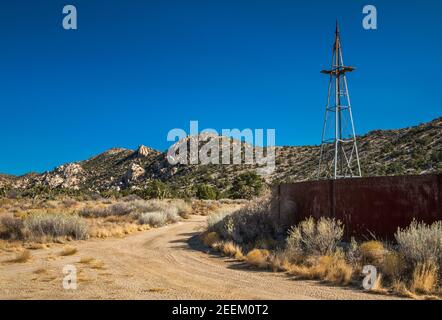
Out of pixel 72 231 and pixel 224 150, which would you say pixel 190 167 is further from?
pixel 72 231

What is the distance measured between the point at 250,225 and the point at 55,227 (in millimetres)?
9487

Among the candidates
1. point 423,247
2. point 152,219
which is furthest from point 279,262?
point 152,219

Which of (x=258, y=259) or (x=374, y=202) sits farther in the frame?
(x=374, y=202)

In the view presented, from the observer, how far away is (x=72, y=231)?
21.8 m

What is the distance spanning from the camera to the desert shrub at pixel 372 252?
1170cm

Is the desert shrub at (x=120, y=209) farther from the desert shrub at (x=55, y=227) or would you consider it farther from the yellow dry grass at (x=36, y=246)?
the yellow dry grass at (x=36, y=246)

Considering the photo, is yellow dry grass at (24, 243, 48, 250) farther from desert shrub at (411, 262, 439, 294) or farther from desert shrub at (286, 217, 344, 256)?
desert shrub at (411, 262, 439, 294)

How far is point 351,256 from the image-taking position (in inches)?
471

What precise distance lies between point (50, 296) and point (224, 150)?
83043 millimetres

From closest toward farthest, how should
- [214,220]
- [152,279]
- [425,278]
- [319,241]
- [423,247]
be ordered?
[425,278] < [423,247] < [152,279] < [319,241] < [214,220]

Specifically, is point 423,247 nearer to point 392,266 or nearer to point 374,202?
point 392,266

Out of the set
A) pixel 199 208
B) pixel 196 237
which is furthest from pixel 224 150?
pixel 196 237

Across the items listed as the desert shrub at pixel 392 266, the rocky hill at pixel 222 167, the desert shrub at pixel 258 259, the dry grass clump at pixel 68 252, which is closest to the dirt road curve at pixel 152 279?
the dry grass clump at pixel 68 252
